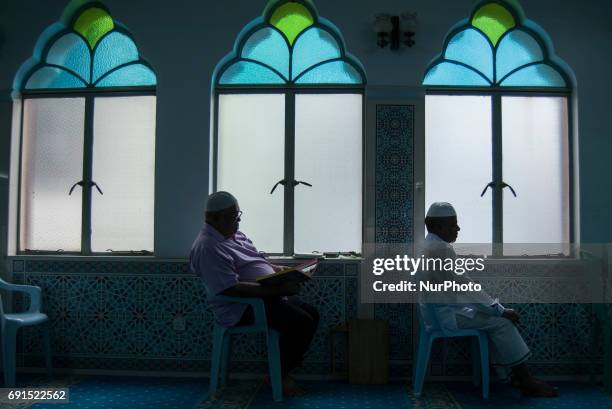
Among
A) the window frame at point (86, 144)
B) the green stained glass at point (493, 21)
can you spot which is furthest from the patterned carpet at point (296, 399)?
the green stained glass at point (493, 21)

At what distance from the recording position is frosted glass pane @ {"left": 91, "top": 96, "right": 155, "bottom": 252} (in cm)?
418

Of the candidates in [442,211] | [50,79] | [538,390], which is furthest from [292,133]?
[538,390]

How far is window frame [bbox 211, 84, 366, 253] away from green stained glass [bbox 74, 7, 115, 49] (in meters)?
1.05

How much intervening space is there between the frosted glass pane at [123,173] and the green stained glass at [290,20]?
117 cm

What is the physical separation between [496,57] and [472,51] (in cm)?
20

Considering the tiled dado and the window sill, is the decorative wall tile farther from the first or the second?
the tiled dado

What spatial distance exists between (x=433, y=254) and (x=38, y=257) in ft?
9.67

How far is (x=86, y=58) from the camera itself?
4.28 metres

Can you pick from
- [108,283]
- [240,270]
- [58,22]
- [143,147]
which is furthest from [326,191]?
[58,22]

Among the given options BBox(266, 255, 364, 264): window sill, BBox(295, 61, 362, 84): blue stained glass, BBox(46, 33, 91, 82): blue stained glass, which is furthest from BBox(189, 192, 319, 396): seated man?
BBox(46, 33, 91, 82): blue stained glass

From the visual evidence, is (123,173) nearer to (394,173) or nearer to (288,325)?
(288,325)

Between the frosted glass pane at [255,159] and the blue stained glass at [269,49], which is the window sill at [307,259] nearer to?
the frosted glass pane at [255,159]

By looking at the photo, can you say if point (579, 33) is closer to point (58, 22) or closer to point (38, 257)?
point (58, 22)

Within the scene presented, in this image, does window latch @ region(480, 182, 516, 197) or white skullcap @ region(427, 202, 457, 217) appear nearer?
white skullcap @ region(427, 202, 457, 217)
